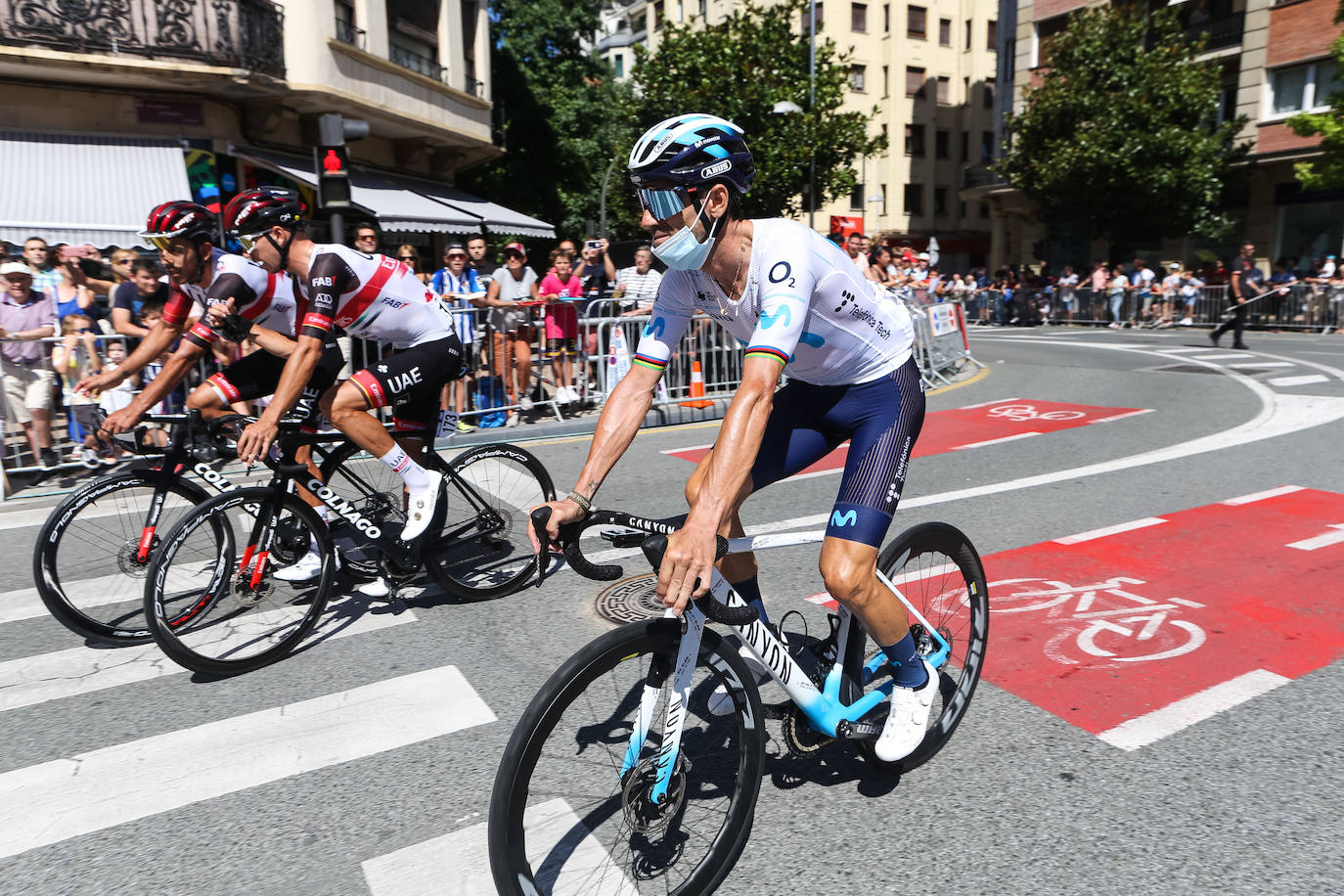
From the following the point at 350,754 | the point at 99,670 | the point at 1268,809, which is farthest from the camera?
the point at 99,670

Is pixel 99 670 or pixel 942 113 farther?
pixel 942 113

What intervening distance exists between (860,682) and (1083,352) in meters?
17.0

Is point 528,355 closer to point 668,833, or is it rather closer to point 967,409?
point 967,409

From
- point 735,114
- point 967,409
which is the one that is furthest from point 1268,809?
point 735,114

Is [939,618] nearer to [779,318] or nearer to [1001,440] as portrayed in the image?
[779,318]

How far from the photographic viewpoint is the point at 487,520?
5207 mm

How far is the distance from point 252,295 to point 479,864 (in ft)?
11.3

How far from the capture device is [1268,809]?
9.17 ft

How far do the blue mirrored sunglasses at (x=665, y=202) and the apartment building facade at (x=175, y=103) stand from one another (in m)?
15.7

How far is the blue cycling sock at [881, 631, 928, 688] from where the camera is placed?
2.92 meters

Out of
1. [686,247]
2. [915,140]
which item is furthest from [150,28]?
[915,140]

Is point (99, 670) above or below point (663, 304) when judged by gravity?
below

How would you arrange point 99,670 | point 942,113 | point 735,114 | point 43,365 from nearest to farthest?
point 99,670, point 43,365, point 735,114, point 942,113

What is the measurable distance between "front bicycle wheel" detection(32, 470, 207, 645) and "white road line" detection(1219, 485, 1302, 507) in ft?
21.6
